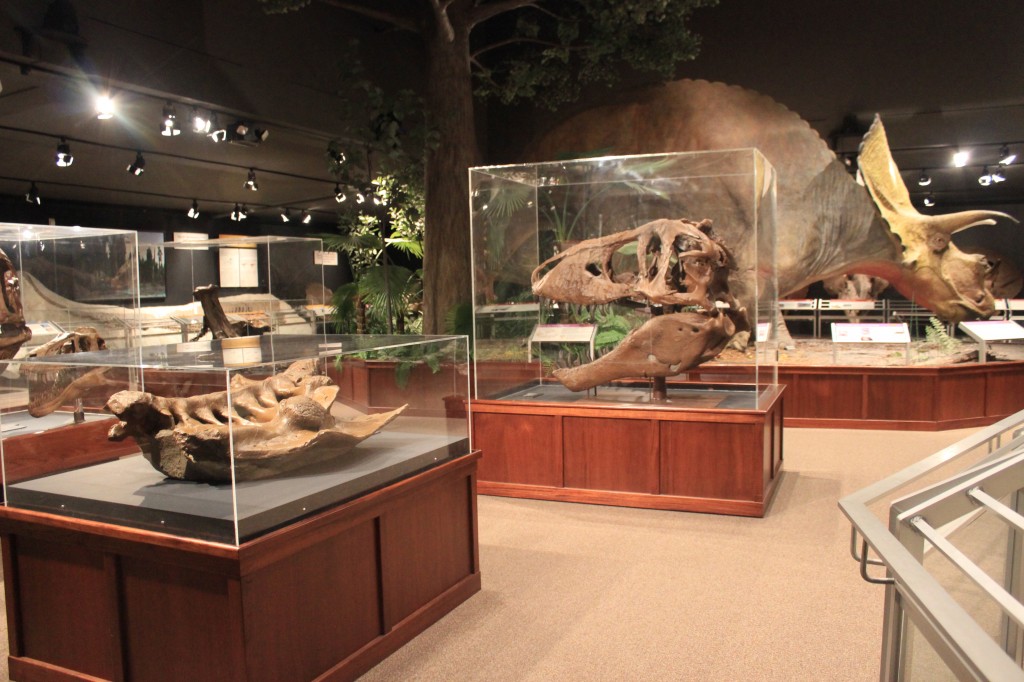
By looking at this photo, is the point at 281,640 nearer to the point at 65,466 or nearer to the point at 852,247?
the point at 65,466

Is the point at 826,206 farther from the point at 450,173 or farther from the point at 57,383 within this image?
the point at 57,383

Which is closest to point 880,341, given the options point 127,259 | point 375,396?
point 375,396

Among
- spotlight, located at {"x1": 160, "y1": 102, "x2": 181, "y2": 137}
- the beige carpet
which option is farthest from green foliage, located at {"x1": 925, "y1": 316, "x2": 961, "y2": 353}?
spotlight, located at {"x1": 160, "y1": 102, "x2": 181, "y2": 137}

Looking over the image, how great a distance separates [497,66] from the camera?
9914 millimetres

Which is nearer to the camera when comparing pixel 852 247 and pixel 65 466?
pixel 65 466

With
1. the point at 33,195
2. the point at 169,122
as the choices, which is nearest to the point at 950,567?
the point at 169,122

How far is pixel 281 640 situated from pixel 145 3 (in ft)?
18.3

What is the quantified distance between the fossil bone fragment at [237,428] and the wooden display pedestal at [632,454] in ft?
8.51

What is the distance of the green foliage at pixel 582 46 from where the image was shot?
27.1ft

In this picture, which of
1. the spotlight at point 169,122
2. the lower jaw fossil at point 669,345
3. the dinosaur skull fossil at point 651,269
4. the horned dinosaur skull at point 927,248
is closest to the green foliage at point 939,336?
the horned dinosaur skull at point 927,248

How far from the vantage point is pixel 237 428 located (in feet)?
8.82

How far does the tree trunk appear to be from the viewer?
25.5ft

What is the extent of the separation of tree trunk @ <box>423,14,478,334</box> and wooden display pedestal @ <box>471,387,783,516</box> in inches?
93.4

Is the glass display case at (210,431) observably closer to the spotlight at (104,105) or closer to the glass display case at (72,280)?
the glass display case at (72,280)
